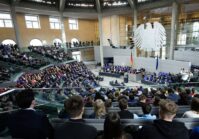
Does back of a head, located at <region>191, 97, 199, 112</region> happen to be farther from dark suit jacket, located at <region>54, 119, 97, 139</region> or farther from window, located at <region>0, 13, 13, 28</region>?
window, located at <region>0, 13, 13, 28</region>

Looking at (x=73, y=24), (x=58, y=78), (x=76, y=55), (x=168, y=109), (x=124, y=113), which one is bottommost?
(x=58, y=78)

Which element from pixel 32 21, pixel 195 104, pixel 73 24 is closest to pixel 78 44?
pixel 73 24

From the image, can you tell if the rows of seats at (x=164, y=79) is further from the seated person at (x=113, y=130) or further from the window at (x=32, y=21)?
the window at (x=32, y=21)

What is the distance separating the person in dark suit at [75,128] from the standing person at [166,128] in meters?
0.52

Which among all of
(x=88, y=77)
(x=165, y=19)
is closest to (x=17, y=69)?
(x=88, y=77)

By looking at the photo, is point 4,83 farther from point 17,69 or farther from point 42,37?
point 42,37

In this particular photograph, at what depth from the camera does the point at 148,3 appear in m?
21.1

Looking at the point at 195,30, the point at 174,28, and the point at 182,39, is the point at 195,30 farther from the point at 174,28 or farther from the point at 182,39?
the point at 174,28

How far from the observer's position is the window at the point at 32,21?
21.7 meters

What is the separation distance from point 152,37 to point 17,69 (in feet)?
48.3

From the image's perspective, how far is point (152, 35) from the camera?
1970 cm

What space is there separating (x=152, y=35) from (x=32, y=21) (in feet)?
51.0

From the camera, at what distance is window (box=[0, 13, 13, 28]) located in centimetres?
1856

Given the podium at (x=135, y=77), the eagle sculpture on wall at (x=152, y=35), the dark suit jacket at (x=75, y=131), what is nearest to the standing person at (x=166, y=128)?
the dark suit jacket at (x=75, y=131)
